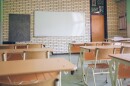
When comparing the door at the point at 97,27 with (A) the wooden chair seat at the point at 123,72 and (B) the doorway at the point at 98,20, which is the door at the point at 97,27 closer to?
(B) the doorway at the point at 98,20

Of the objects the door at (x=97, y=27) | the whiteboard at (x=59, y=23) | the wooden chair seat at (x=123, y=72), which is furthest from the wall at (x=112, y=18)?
the wooden chair seat at (x=123, y=72)

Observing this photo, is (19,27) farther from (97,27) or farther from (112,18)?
(112,18)

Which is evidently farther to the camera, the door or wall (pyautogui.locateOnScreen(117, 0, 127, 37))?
the door

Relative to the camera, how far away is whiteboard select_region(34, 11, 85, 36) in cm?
828

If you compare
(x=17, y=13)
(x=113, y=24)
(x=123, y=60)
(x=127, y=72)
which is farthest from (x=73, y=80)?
(x=113, y=24)

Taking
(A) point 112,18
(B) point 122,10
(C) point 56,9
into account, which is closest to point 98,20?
(A) point 112,18

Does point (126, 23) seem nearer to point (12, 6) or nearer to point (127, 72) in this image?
point (12, 6)

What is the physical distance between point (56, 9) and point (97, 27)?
2.30m

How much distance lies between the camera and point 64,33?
8.54 m

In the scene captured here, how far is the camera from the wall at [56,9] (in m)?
8.08

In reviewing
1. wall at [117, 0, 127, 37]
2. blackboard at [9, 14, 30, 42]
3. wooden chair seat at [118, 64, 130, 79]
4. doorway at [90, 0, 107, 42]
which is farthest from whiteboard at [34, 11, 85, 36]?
wooden chair seat at [118, 64, 130, 79]

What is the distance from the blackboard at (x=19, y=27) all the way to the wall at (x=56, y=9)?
172mm

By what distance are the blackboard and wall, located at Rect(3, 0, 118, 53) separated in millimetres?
172

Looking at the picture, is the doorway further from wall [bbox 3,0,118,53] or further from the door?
wall [bbox 3,0,118,53]
